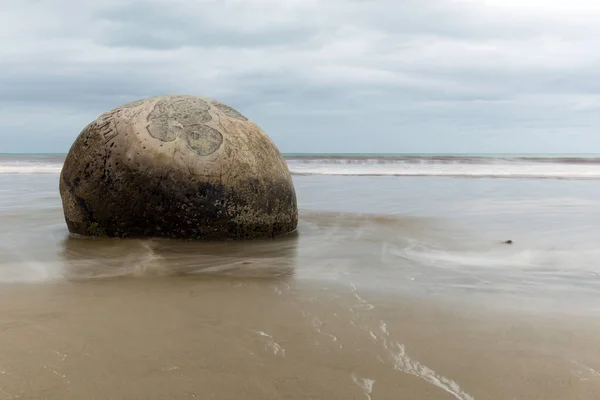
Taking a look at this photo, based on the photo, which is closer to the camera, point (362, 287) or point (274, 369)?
point (274, 369)

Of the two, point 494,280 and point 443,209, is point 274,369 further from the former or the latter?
point 443,209

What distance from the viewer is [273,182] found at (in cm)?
502

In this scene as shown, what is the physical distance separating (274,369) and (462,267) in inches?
87.6

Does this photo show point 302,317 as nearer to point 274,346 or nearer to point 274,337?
point 274,337

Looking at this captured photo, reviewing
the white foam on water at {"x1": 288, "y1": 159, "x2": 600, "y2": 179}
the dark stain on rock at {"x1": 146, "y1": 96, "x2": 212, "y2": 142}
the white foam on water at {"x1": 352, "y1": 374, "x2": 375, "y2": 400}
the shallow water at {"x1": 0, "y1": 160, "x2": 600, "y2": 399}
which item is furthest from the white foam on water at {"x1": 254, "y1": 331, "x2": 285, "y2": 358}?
the white foam on water at {"x1": 288, "y1": 159, "x2": 600, "y2": 179}

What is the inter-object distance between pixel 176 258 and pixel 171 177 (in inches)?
32.7

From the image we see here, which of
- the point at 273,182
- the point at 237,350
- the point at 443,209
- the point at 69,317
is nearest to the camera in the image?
the point at 237,350

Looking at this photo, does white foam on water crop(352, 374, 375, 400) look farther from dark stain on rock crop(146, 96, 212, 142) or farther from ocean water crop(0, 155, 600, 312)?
dark stain on rock crop(146, 96, 212, 142)

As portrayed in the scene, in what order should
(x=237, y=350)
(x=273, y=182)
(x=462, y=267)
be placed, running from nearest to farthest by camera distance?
(x=237, y=350), (x=462, y=267), (x=273, y=182)

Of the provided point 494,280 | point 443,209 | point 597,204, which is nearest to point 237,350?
point 494,280

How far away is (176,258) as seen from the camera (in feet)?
13.4

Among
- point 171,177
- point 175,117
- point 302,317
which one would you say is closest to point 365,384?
point 302,317

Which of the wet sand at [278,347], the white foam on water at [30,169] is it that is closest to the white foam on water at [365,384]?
the wet sand at [278,347]

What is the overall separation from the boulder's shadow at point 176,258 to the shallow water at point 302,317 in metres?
0.02
